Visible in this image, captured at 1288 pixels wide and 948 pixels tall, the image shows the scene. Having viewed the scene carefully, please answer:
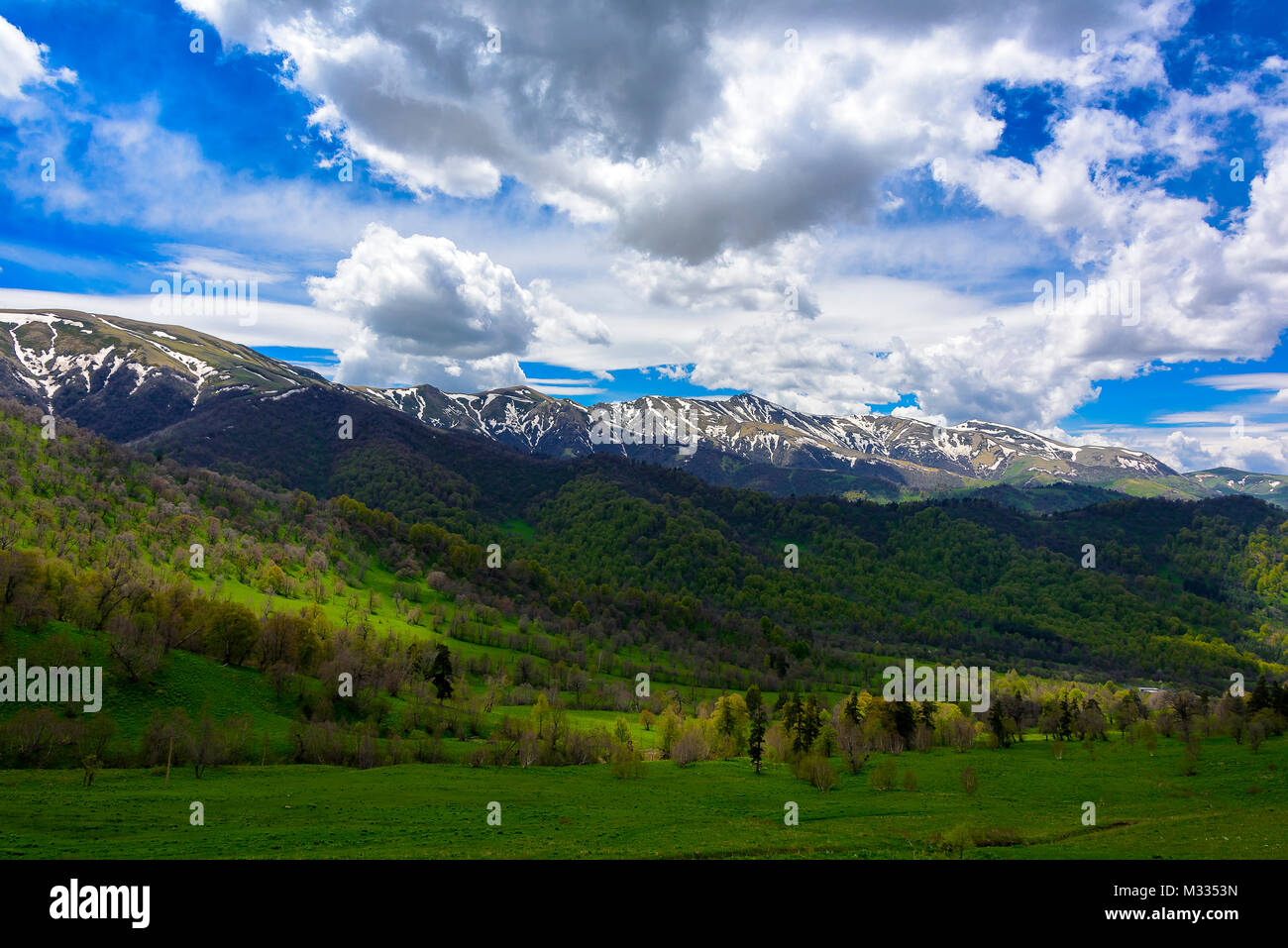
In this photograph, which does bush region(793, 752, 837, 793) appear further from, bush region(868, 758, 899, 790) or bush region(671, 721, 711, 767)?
bush region(671, 721, 711, 767)

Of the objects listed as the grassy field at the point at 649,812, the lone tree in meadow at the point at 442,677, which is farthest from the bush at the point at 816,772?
the lone tree in meadow at the point at 442,677

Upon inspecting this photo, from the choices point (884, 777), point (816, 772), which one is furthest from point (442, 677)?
point (884, 777)

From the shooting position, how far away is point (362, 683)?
374ft

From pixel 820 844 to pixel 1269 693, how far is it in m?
110

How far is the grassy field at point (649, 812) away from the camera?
42406mm

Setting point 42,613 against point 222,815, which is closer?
point 222,815

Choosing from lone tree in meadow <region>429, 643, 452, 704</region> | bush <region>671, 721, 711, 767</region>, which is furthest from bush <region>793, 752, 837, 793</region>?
lone tree in meadow <region>429, 643, 452, 704</region>

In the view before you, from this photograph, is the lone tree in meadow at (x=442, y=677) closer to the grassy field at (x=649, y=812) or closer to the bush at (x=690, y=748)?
the grassy field at (x=649, y=812)

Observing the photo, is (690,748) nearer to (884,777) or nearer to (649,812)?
(884,777)

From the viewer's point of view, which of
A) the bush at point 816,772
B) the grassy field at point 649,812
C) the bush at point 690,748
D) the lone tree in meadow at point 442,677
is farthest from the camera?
the lone tree in meadow at point 442,677

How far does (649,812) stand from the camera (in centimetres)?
6288
